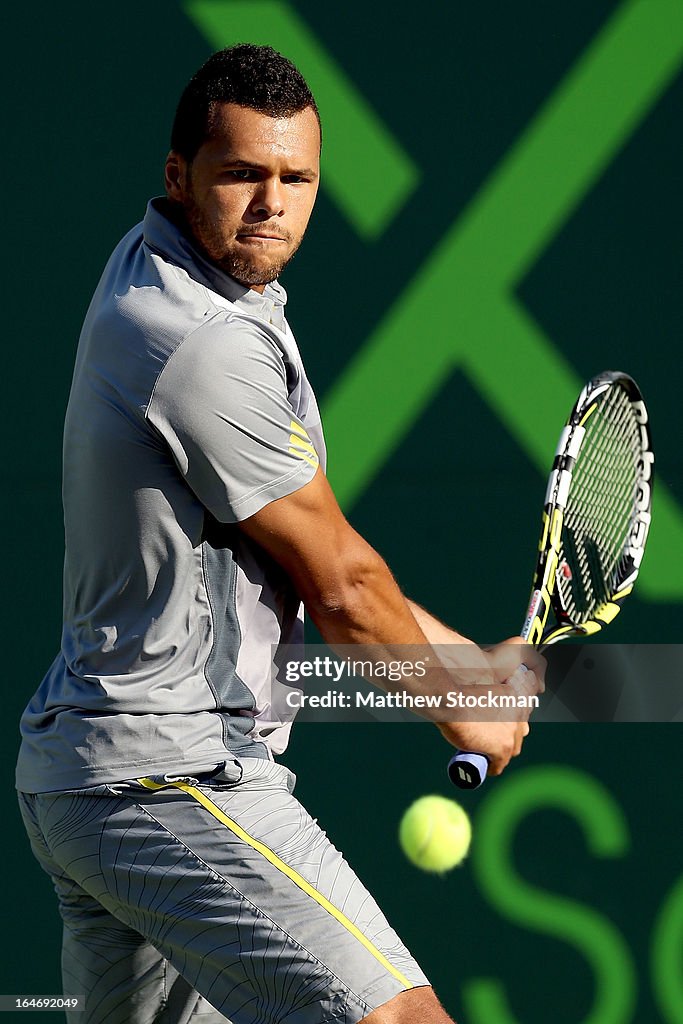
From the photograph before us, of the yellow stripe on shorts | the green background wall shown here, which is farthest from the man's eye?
the green background wall

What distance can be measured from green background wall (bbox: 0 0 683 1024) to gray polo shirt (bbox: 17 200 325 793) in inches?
40.1

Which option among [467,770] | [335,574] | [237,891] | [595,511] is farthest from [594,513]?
[237,891]

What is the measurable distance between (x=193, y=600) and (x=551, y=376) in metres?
1.29

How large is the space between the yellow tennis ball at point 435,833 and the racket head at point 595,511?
484 mm

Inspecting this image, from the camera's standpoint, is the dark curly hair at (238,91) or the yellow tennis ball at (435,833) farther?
Result: the yellow tennis ball at (435,833)

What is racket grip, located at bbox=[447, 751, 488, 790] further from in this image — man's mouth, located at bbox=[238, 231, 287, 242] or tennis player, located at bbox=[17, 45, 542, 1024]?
man's mouth, located at bbox=[238, 231, 287, 242]

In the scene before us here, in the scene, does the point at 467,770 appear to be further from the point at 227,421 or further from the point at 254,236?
the point at 254,236

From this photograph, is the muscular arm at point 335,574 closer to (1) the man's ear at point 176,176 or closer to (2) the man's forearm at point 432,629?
(2) the man's forearm at point 432,629

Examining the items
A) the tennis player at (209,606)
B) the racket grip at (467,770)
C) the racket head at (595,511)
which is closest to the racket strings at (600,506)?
the racket head at (595,511)

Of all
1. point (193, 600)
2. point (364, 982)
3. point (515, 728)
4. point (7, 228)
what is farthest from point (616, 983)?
point (7, 228)

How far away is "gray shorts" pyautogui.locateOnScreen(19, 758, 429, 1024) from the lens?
1947 millimetres

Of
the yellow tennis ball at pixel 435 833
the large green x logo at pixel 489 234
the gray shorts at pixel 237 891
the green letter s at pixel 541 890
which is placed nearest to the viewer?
the gray shorts at pixel 237 891

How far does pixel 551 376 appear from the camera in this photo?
3.11 meters

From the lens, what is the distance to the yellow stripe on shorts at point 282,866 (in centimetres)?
196
